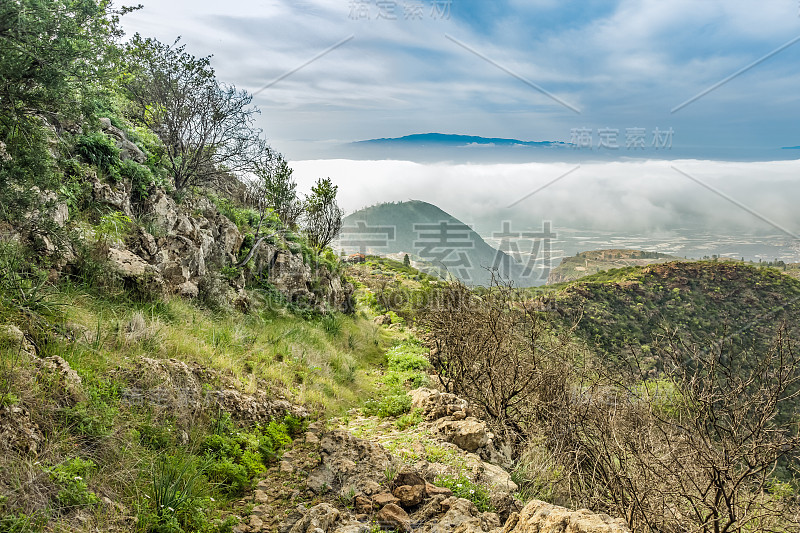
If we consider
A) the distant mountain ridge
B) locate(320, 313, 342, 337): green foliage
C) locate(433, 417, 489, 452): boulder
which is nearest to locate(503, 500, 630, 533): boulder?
locate(433, 417, 489, 452): boulder

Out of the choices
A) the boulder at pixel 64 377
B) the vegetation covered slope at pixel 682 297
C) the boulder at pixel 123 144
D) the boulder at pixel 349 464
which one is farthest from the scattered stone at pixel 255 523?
the vegetation covered slope at pixel 682 297

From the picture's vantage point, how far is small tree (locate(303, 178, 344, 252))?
50.7 feet

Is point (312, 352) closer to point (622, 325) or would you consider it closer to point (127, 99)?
point (127, 99)

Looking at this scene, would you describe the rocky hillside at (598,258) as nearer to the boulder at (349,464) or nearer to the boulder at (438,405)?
the boulder at (438,405)

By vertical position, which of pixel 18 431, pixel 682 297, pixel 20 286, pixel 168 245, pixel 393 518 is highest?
pixel 168 245

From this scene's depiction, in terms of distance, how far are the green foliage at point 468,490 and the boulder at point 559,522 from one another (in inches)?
36.8

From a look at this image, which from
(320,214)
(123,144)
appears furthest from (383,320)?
(123,144)

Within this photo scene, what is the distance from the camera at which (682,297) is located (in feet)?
98.9

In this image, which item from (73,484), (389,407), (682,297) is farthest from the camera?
(682,297)

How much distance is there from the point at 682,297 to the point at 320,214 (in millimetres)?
28033

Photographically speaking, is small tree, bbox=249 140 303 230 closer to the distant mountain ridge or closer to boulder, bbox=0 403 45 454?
the distant mountain ridge

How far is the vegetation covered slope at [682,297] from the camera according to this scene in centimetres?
2411

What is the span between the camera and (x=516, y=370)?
24.1 ft

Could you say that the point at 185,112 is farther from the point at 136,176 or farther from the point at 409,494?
the point at 409,494
